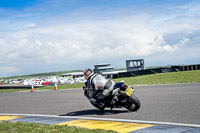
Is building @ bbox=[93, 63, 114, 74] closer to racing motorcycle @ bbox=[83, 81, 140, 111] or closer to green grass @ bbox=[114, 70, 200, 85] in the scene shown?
green grass @ bbox=[114, 70, 200, 85]

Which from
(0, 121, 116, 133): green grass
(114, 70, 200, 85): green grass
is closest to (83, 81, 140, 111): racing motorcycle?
(0, 121, 116, 133): green grass

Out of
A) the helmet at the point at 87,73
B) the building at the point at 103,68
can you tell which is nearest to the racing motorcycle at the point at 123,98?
the helmet at the point at 87,73

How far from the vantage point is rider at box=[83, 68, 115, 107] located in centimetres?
Answer: 948

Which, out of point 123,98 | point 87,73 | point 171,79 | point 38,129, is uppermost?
point 87,73

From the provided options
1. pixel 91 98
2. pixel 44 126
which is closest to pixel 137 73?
pixel 91 98

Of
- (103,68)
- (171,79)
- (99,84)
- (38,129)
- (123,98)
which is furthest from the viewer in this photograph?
(103,68)

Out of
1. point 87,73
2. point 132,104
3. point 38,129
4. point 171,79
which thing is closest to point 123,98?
point 132,104

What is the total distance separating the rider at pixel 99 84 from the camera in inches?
373

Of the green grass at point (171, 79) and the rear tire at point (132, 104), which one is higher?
the green grass at point (171, 79)

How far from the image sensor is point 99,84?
9.56m

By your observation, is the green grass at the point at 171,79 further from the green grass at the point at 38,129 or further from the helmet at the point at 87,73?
the green grass at the point at 38,129

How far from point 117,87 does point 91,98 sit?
3.34 feet

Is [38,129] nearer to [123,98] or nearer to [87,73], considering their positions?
[87,73]

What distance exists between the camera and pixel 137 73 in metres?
37.8
